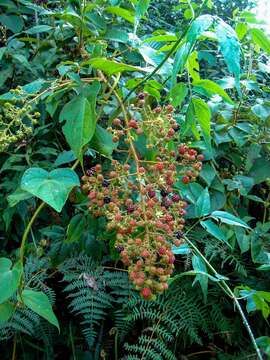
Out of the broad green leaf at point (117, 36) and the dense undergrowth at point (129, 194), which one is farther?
the broad green leaf at point (117, 36)

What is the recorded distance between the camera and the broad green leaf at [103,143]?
3.03 ft

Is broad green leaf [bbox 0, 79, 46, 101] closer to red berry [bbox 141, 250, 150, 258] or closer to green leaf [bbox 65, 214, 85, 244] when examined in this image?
green leaf [bbox 65, 214, 85, 244]

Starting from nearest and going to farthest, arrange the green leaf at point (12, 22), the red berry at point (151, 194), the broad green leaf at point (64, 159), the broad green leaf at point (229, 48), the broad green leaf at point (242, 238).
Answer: the broad green leaf at point (229, 48) < the red berry at point (151, 194) < the broad green leaf at point (64, 159) < the broad green leaf at point (242, 238) < the green leaf at point (12, 22)

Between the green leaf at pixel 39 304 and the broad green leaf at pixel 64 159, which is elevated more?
the broad green leaf at pixel 64 159

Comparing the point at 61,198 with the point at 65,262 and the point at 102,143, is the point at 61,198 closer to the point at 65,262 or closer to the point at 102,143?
the point at 102,143

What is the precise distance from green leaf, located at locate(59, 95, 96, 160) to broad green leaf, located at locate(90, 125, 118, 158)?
82 mm

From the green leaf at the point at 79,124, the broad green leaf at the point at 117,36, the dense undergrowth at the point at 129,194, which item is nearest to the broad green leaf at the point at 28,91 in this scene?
the dense undergrowth at the point at 129,194

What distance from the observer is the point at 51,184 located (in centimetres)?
79

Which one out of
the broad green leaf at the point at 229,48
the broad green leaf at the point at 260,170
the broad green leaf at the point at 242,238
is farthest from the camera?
the broad green leaf at the point at 260,170

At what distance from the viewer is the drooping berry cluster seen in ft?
2.46

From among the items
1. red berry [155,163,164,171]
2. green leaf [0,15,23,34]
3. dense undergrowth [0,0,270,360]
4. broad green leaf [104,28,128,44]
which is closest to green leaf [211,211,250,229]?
dense undergrowth [0,0,270,360]

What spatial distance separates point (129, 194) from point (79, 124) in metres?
0.16

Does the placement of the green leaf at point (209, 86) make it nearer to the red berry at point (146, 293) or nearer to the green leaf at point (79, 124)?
the green leaf at point (79, 124)

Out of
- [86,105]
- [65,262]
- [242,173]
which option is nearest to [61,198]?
[86,105]
